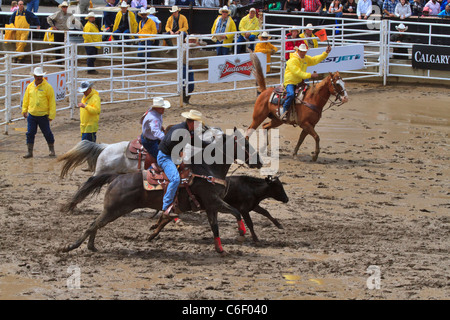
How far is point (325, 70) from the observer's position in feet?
58.7

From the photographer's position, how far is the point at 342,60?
18.2 meters

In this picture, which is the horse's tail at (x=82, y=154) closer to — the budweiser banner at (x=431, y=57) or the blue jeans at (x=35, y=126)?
the blue jeans at (x=35, y=126)

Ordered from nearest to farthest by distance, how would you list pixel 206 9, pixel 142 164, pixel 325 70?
1. pixel 142 164
2. pixel 325 70
3. pixel 206 9

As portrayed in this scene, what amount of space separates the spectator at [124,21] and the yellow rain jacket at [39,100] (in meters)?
6.81

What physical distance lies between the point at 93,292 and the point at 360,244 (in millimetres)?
3318

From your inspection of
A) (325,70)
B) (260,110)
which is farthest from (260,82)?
(325,70)

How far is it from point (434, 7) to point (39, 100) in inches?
482

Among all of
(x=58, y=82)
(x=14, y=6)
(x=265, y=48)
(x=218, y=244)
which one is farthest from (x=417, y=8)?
(x=218, y=244)

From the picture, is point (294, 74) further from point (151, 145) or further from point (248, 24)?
point (248, 24)

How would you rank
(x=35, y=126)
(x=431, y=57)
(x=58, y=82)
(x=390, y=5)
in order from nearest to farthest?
(x=35, y=126) < (x=58, y=82) < (x=431, y=57) < (x=390, y=5)

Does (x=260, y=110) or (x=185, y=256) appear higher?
(x=260, y=110)

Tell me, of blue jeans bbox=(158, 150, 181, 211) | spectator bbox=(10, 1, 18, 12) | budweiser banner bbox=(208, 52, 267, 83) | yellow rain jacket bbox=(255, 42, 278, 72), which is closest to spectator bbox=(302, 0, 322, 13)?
yellow rain jacket bbox=(255, 42, 278, 72)

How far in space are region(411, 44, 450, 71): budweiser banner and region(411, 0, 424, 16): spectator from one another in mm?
1719

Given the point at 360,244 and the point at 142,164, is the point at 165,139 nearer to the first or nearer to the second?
the point at 142,164
